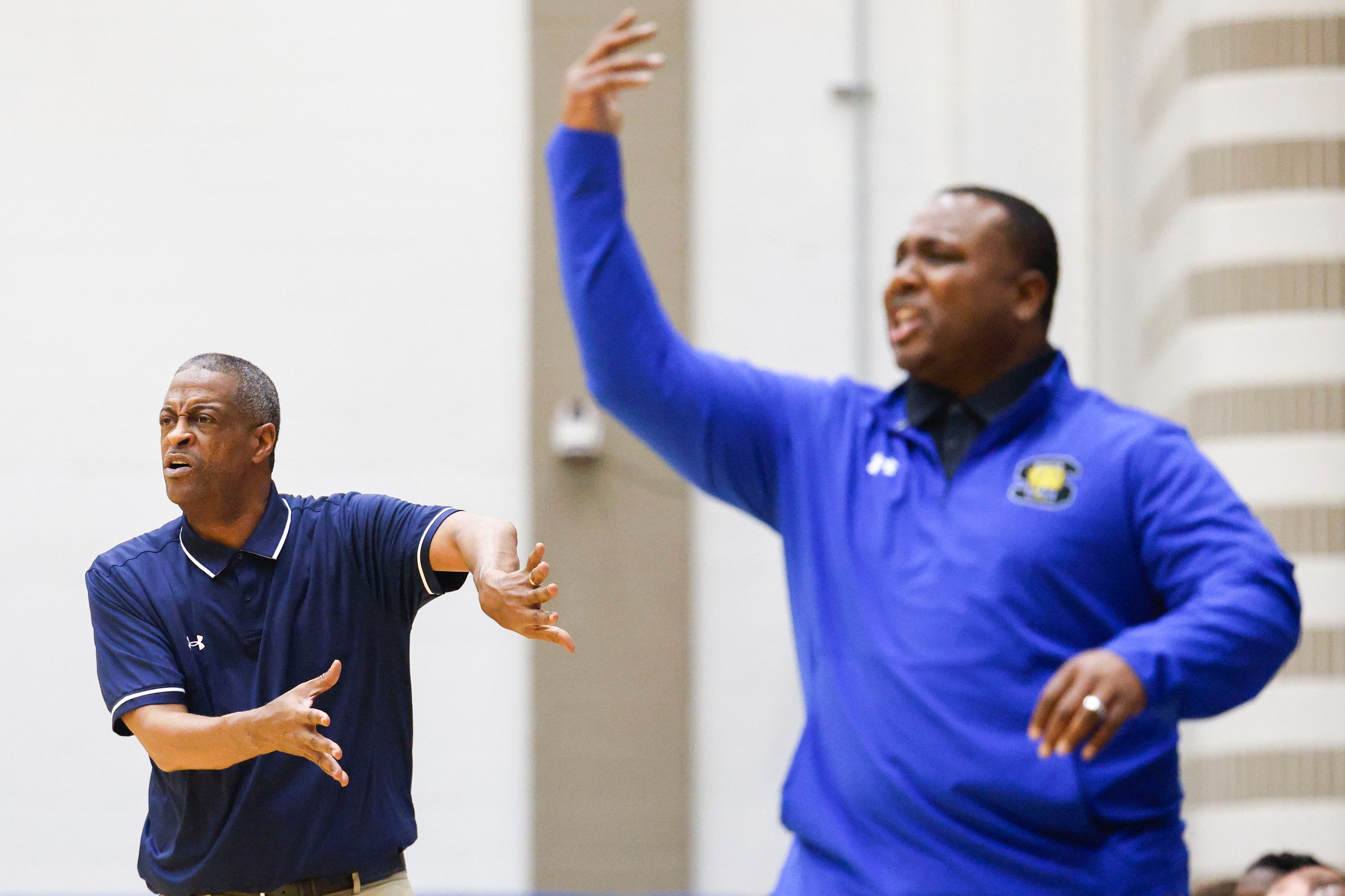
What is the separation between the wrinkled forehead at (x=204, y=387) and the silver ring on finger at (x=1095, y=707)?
3.86 feet

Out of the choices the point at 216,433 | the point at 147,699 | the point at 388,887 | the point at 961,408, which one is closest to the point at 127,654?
the point at 147,699

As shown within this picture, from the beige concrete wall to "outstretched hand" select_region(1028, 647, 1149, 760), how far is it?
435 centimetres

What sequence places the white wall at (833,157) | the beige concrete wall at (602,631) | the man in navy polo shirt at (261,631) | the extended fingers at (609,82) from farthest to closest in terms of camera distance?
1. the white wall at (833,157)
2. the beige concrete wall at (602,631)
3. the extended fingers at (609,82)
4. the man in navy polo shirt at (261,631)

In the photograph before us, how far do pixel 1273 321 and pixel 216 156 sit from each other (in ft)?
12.8

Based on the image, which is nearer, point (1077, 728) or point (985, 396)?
point (1077, 728)

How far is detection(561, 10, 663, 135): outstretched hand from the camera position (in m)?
1.90

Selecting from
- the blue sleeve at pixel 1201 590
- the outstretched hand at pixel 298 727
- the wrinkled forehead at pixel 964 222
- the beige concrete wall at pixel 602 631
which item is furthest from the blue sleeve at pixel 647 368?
the beige concrete wall at pixel 602 631

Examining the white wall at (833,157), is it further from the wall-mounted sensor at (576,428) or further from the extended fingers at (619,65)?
the extended fingers at (619,65)

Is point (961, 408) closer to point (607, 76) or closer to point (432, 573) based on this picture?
point (607, 76)

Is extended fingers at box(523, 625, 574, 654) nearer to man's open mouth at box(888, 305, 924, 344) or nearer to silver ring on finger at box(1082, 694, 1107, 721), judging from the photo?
silver ring on finger at box(1082, 694, 1107, 721)

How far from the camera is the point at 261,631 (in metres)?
1.11

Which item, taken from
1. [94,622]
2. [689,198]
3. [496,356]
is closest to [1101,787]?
[94,622]

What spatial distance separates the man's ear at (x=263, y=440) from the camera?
1108 mm

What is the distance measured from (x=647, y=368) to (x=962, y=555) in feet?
2.00
